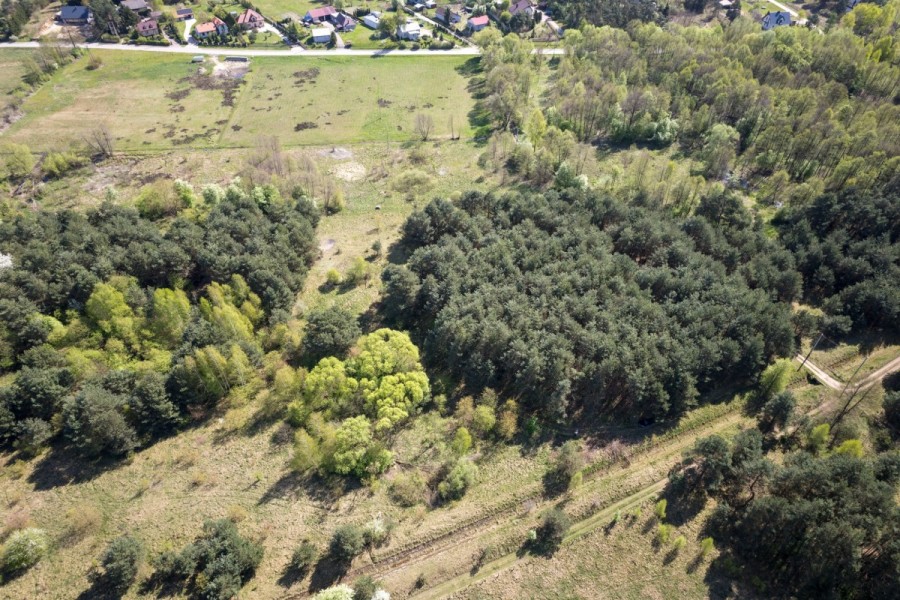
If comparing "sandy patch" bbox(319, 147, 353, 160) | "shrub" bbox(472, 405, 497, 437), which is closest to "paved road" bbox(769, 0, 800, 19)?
"sandy patch" bbox(319, 147, 353, 160)

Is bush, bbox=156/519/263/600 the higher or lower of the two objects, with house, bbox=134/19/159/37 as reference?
lower

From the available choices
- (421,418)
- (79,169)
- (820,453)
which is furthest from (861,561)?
(79,169)

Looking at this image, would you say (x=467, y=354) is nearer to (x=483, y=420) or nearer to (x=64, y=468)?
(x=483, y=420)

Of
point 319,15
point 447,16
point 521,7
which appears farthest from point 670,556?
point 319,15

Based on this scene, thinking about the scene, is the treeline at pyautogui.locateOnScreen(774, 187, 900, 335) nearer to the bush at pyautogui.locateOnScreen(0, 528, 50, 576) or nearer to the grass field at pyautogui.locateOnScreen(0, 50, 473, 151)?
the grass field at pyautogui.locateOnScreen(0, 50, 473, 151)

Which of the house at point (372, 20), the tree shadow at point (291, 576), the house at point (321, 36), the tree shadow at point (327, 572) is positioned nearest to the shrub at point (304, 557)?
the tree shadow at point (291, 576)

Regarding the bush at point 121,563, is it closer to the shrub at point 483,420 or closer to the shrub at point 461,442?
the shrub at point 461,442

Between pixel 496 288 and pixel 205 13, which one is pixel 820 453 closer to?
pixel 496 288
